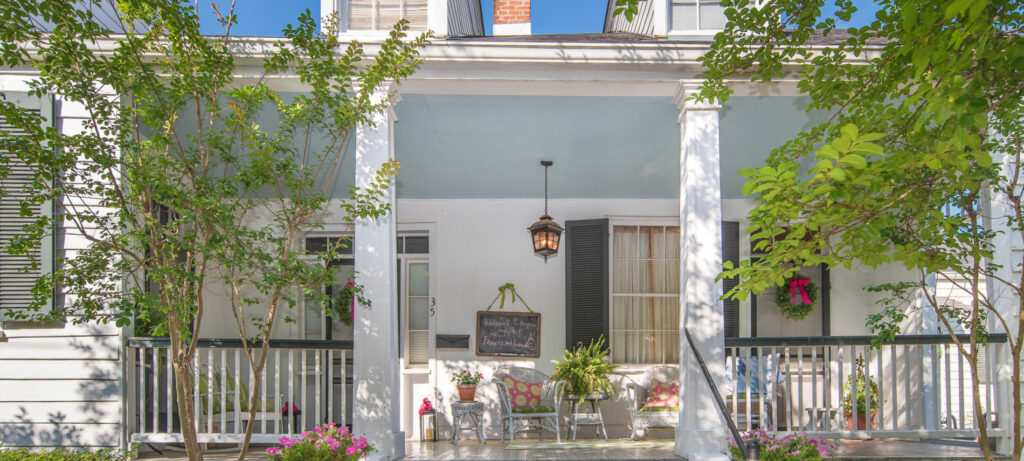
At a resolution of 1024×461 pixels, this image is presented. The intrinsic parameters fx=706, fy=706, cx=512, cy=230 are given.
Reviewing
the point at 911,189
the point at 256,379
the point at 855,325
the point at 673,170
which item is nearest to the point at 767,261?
the point at 911,189

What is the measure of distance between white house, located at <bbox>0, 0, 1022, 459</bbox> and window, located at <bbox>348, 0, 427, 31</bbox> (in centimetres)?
2

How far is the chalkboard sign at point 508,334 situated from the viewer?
732cm

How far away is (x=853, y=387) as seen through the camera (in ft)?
17.0

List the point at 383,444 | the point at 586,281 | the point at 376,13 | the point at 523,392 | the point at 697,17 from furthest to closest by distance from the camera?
the point at 586,281 < the point at 523,392 < the point at 697,17 < the point at 376,13 < the point at 383,444

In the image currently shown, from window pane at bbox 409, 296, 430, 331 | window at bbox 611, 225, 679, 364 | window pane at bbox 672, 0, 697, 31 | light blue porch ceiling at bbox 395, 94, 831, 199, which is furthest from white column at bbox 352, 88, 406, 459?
window at bbox 611, 225, 679, 364

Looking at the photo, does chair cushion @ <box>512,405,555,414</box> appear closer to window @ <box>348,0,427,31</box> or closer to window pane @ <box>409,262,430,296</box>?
window pane @ <box>409,262,430,296</box>

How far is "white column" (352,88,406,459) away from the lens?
4.59m

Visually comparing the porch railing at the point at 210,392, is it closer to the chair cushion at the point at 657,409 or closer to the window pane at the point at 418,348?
the window pane at the point at 418,348

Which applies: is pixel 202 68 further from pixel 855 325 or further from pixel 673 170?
pixel 855 325

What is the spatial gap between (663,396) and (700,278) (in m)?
2.48

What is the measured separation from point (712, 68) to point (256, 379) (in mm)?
3075

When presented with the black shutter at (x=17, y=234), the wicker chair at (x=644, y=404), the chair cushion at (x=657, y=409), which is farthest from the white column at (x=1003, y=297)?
the black shutter at (x=17, y=234)

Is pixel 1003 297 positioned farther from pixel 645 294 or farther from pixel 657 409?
pixel 645 294

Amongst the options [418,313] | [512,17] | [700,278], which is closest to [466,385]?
[418,313]
